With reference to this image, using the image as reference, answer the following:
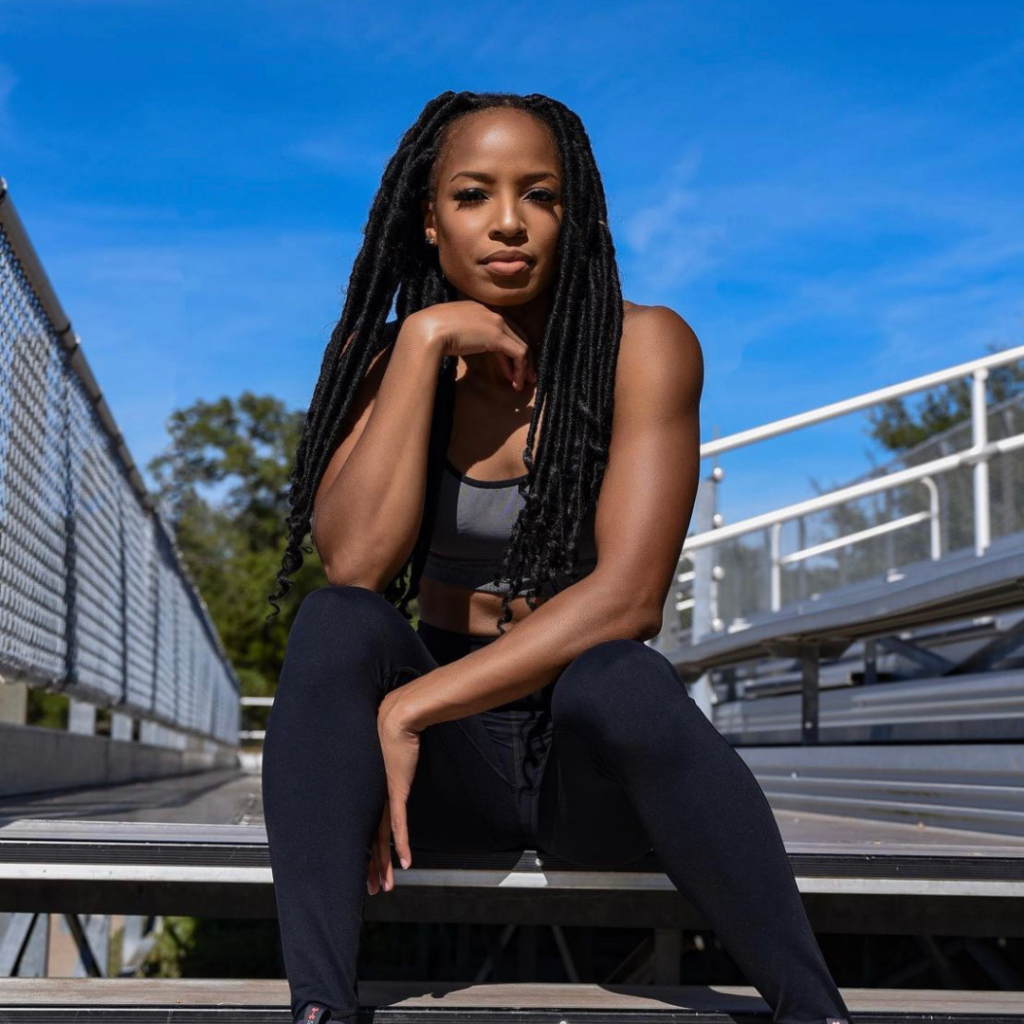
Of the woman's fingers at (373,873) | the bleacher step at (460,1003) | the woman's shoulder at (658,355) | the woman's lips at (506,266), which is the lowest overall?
the bleacher step at (460,1003)

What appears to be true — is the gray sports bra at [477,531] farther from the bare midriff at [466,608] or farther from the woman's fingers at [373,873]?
the woman's fingers at [373,873]

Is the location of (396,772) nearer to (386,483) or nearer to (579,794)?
(579,794)

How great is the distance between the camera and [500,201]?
2.12m

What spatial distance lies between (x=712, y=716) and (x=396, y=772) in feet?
17.7

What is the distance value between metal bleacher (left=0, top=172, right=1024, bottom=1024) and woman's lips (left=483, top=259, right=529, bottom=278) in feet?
2.90

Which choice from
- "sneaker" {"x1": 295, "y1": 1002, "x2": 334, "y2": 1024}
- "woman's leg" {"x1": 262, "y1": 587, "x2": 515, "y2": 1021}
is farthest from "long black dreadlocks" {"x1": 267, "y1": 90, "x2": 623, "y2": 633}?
"sneaker" {"x1": 295, "y1": 1002, "x2": 334, "y2": 1024}

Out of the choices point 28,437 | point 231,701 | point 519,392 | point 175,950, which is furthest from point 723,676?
point 231,701

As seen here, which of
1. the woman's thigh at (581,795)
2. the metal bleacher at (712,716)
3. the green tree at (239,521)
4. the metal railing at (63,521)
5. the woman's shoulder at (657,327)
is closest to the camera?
the woman's thigh at (581,795)

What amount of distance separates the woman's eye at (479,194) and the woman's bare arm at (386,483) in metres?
0.21

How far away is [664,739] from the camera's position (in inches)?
64.1

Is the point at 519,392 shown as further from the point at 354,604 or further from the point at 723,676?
the point at 723,676

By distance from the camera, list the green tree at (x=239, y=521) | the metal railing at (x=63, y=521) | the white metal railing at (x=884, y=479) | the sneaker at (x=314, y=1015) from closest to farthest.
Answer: the sneaker at (x=314, y=1015) → the metal railing at (x=63, y=521) → the white metal railing at (x=884, y=479) → the green tree at (x=239, y=521)

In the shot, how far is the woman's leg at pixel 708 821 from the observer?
161 cm

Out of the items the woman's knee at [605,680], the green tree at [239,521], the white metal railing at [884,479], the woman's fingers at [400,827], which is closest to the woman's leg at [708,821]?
the woman's knee at [605,680]
